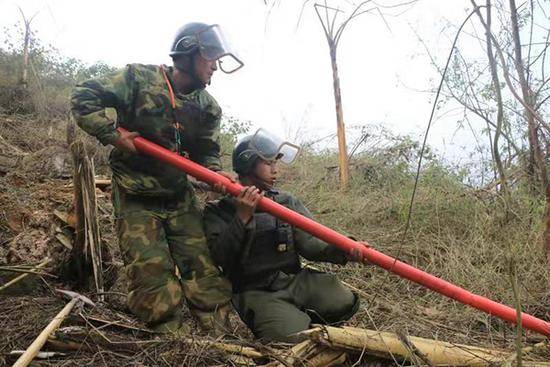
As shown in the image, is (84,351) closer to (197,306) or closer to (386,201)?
(197,306)

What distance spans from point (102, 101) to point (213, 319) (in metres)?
1.38

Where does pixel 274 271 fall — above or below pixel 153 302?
above

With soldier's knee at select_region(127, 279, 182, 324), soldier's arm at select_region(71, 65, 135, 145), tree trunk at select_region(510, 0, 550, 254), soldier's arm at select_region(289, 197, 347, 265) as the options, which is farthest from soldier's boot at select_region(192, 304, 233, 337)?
tree trunk at select_region(510, 0, 550, 254)

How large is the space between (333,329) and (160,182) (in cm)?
133

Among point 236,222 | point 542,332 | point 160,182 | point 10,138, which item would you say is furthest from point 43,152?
point 542,332

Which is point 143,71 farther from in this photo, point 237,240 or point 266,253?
point 266,253

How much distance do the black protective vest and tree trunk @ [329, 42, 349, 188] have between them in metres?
4.01

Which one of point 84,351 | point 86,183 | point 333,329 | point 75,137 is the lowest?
point 84,351

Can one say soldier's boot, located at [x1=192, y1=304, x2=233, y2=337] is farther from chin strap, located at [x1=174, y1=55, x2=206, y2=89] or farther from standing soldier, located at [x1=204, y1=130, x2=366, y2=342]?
chin strap, located at [x1=174, y1=55, x2=206, y2=89]

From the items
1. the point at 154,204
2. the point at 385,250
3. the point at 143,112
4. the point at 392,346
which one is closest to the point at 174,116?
the point at 143,112

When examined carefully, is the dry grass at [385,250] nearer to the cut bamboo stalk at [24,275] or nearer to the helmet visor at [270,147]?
the cut bamboo stalk at [24,275]

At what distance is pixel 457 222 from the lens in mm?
4977

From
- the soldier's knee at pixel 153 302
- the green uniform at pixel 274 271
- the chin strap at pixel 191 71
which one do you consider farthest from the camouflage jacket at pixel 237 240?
the chin strap at pixel 191 71

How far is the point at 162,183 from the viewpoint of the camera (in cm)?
290
